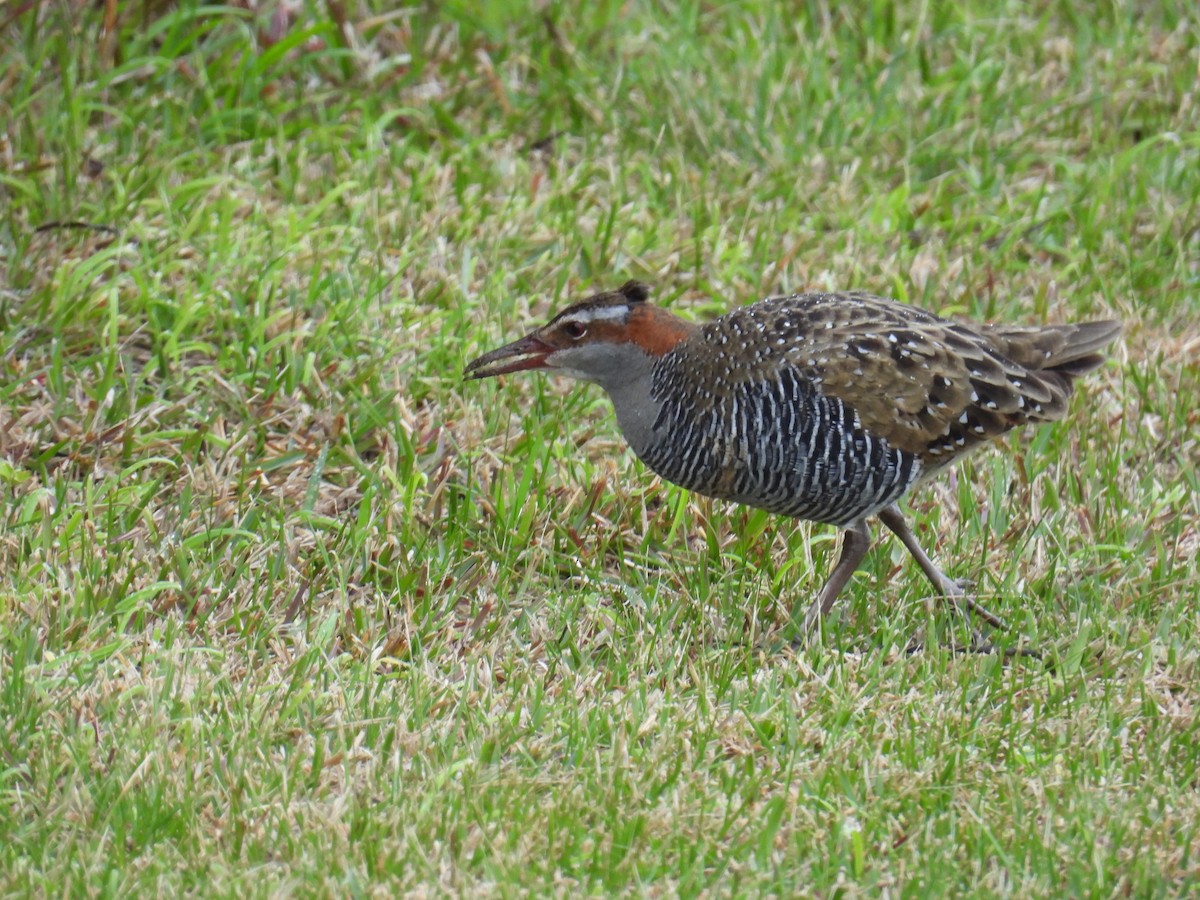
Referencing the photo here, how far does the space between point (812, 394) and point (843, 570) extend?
23.4 inches

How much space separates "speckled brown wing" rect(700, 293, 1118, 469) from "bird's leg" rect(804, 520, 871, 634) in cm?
31

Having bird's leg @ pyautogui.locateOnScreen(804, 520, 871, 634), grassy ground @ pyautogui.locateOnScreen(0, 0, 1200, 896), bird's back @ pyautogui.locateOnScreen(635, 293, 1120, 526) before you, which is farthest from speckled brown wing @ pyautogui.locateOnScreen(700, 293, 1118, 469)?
grassy ground @ pyautogui.locateOnScreen(0, 0, 1200, 896)

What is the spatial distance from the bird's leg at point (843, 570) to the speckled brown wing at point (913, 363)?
0.31m

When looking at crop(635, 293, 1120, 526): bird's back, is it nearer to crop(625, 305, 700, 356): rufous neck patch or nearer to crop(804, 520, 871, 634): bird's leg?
crop(625, 305, 700, 356): rufous neck patch

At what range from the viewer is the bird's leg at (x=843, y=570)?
5328 mm

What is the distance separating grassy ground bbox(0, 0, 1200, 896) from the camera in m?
4.25

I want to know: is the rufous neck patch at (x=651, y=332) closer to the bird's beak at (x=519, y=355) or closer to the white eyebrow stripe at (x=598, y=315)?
the white eyebrow stripe at (x=598, y=315)

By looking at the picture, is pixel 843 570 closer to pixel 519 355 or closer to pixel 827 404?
pixel 827 404

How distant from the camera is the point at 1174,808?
4.37 meters

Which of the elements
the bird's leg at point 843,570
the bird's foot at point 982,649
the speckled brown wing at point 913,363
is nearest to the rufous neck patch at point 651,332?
the speckled brown wing at point 913,363

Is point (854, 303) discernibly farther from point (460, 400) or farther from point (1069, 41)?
point (1069, 41)

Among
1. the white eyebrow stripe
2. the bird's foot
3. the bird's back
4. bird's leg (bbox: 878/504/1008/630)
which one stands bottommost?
the bird's foot

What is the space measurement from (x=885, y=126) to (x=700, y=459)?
11.1 feet

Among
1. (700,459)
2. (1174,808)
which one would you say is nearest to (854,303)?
(700,459)
